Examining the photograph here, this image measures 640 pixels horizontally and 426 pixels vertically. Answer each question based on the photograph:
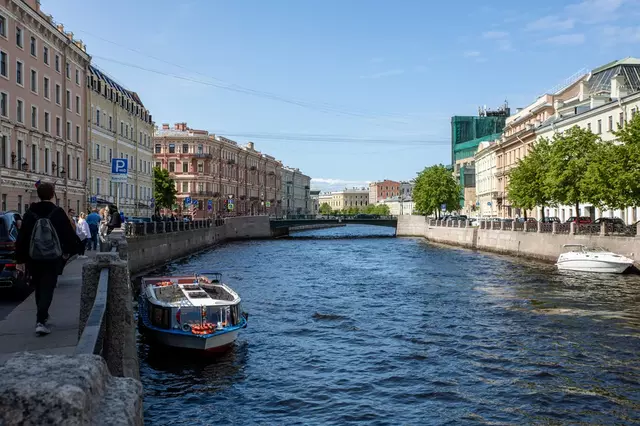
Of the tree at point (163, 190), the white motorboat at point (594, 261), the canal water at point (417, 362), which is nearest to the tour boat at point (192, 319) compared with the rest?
the canal water at point (417, 362)

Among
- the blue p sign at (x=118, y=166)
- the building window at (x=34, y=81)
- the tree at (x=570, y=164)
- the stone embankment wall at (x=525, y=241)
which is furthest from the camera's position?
the tree at (x=570, y=164)

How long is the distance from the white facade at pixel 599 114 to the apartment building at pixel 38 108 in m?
39.9

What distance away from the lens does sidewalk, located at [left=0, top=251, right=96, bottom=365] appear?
891 cm

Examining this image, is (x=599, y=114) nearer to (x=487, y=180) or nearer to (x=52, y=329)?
(x=487, y=180)

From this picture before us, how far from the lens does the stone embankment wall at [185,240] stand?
3903 centimetres

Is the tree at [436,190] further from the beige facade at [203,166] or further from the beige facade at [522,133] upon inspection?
the beige facade at [203,166]

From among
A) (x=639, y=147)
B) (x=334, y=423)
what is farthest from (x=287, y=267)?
(x=334, y=423)

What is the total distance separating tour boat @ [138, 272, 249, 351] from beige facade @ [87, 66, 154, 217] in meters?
31.2

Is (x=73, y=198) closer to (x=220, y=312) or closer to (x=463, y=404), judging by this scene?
(x=220, y=312)

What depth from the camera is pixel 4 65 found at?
131 feet

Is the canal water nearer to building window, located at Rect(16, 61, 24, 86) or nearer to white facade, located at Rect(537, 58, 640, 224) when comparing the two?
building window, located at Rect(16, 61, 24, 86)

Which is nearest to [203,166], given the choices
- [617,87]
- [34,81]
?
[34,81]

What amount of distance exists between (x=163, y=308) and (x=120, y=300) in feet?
35.6

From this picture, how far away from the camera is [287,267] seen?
46312mm
